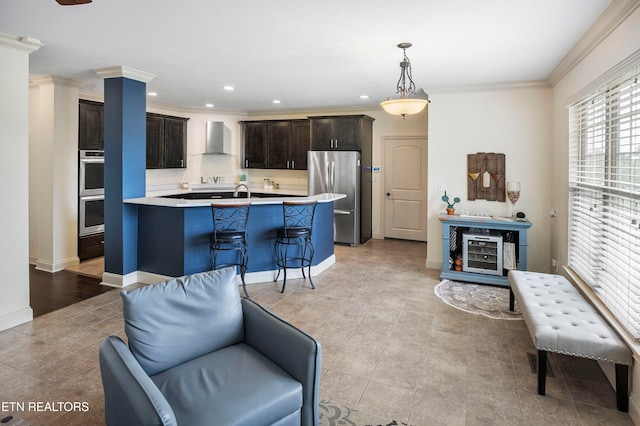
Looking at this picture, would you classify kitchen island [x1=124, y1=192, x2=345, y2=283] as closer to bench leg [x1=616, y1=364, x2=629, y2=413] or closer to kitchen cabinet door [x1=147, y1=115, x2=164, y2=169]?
kitchen cabinet door [x1=147, y1=115, x2=164, y2=169]

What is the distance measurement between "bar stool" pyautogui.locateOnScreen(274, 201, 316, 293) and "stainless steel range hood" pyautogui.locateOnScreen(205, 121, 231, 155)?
3692mm

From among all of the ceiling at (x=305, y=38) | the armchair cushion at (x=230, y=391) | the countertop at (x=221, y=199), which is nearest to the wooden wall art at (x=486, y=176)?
the ceiling at (x=305, y=38)

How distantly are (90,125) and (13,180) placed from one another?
8.35ft

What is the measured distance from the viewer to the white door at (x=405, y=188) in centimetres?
746

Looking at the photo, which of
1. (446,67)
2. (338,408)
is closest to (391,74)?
(446,67)

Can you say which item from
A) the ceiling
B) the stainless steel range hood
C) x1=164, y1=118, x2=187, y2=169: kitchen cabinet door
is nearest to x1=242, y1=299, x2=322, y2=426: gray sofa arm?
the ceiling

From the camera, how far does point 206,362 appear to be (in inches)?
78.4

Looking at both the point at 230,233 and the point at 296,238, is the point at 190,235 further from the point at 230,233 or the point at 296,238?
the point at 296,238

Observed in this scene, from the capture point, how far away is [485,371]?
2832mm

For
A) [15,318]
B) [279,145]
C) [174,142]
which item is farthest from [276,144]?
[15,318]

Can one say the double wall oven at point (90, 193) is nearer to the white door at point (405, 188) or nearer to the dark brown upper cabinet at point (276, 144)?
the dark brown upper cabinet at point (276, 144)

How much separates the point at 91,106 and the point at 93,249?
2.14m

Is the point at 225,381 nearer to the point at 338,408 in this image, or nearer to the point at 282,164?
the point at 338,408

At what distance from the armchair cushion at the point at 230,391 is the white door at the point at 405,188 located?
5.99 m
